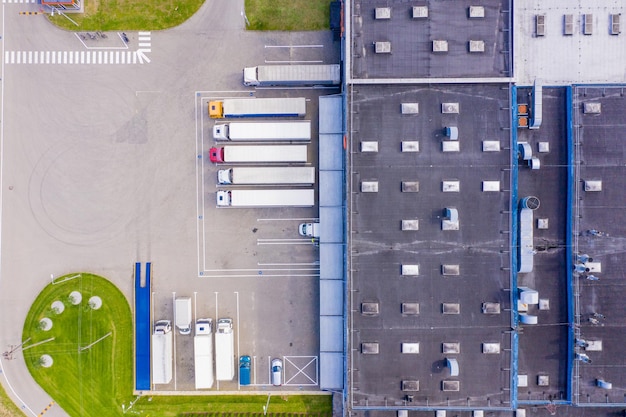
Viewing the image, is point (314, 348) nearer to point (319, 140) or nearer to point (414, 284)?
point (414, 284)

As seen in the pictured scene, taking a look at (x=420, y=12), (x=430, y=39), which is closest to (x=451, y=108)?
(x=430, y=39)

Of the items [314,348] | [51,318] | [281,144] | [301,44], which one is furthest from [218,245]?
[301,44]

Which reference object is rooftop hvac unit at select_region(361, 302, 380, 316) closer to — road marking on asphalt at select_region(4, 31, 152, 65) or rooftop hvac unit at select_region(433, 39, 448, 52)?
rooftop hvac unit at select_region(433, 39, 448, 52)

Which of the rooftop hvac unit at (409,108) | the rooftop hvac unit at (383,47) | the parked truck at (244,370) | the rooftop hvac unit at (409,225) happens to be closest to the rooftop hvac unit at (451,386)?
the rooftop hvac unit at (409,225)

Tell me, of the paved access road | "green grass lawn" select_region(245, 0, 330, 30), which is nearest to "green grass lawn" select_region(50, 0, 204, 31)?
the paved access road

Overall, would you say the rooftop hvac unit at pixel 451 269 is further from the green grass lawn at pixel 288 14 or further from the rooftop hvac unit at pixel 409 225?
the green grass lawn at pixel 288 14
